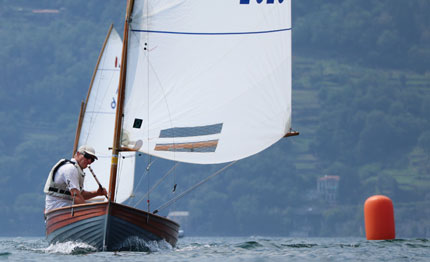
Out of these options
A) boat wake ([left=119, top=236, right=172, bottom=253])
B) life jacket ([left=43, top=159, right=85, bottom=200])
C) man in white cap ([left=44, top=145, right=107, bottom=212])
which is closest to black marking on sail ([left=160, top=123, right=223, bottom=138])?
man in white cap ([left=44, top=145, right=107, bottom=212])

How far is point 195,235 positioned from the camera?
6511 inches

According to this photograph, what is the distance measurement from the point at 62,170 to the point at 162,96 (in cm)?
271

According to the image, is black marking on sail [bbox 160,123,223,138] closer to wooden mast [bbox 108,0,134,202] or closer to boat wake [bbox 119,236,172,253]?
wooden mast [bbox 108,0,134,202]

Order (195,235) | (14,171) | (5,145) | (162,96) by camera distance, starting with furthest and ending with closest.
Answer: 1. (5,145)
2. (14,171)
3. (195,235)
4. (162,96)

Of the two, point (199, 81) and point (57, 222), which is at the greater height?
point (199, 81)

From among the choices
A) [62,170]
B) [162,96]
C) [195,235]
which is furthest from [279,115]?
[195,235]

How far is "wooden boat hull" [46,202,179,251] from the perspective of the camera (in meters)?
15.0

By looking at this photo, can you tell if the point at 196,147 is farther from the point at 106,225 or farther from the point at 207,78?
the point at 106,225

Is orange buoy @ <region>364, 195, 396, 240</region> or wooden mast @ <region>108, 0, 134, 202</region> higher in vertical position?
wooden mast @ <region>108, 0, 134, 202</region>

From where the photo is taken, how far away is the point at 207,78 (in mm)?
17281

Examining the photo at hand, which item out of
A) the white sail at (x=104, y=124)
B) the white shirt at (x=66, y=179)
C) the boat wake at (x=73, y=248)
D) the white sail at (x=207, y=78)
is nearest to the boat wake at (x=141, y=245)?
the boat wake at (x=73, y=248)

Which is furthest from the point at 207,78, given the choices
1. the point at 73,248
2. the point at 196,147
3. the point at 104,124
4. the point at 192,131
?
the point at 104,124

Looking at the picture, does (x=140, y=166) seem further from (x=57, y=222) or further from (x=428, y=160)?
(x=57, y=222)

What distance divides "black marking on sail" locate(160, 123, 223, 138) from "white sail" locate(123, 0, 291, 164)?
0.02 metres
